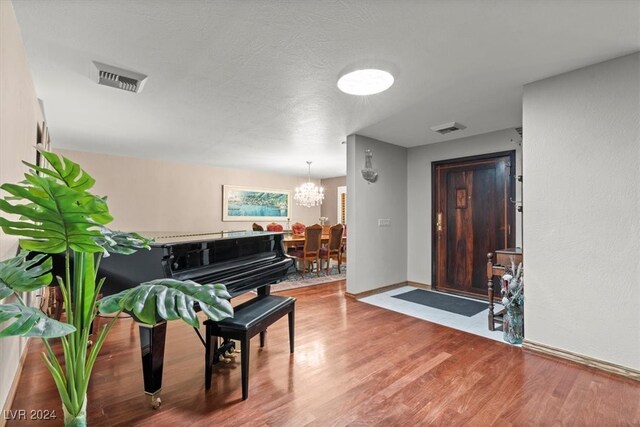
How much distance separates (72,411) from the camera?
1.33m

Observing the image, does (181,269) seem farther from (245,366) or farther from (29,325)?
(29,325)

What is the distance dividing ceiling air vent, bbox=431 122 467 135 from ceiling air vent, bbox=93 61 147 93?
3.23 metres

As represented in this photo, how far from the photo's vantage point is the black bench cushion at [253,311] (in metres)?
1.96

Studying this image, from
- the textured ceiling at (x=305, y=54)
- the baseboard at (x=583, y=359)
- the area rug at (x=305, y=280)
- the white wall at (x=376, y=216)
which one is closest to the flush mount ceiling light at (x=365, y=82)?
the textured ceiling at (x=305, y=54)

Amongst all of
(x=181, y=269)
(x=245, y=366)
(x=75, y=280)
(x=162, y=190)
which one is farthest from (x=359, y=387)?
(x=162, y=190)

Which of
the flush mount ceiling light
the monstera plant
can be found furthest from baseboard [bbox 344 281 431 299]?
the monstera plant

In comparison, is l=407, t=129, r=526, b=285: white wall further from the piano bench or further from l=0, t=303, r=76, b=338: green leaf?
l=0, t=303, r=76, b=338: green leaf

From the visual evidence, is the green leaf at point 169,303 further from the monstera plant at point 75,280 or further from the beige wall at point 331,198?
the beige wall at point 331,198

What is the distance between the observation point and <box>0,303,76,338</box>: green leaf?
2.78 feet

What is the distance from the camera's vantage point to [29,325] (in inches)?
34.6

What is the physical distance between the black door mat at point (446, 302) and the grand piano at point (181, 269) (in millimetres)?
2280

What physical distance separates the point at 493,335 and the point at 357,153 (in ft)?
8.77

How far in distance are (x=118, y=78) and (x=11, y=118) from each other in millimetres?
950

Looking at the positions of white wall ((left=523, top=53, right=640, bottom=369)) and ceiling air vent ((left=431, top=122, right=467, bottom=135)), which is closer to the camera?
white wall ((left=523, top=53, right=640, bottom=369))
